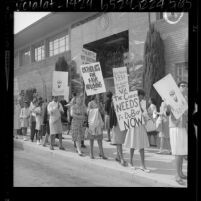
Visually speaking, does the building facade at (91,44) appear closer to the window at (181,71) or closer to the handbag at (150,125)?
the window at (181,71)

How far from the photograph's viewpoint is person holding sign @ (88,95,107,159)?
763 cm

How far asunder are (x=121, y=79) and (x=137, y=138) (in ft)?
3.77

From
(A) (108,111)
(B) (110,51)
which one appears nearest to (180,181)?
(A) (108,111)

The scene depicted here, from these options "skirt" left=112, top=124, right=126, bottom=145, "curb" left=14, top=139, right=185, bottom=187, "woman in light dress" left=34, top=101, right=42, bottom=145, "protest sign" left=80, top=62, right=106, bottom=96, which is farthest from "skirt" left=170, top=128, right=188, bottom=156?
"woman in light dress" left=34, top=101, right=42, bottom=145

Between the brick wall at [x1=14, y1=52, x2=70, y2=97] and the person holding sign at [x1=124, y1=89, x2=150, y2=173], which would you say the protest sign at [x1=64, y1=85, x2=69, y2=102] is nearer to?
the brick wall at [x1=14, y1=52, x2=70, y2=97]

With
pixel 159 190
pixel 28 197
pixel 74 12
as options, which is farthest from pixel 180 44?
pixel 28 197

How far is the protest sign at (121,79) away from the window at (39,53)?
4.44 feet

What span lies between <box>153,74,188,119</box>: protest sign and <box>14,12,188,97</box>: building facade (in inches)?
6.3

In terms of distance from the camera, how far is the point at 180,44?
21.8 feet

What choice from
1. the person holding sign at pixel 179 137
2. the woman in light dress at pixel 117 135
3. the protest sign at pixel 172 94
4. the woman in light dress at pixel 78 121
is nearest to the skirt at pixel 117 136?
the woman in light dress at pixel 117 135

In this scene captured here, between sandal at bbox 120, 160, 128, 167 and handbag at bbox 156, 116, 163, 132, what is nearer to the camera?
sandal at bbox 120, 160, 128, 167

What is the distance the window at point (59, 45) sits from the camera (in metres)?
7.14

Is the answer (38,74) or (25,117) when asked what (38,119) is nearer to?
(25,117)

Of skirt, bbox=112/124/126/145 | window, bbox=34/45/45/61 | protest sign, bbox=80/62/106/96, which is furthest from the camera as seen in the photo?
skirt, bbox=112/124/126/145
